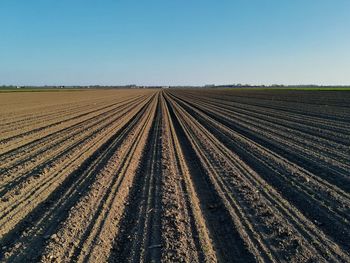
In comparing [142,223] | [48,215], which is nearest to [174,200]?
[142,223]

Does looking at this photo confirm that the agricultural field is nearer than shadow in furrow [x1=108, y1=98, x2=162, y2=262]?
Answer: No

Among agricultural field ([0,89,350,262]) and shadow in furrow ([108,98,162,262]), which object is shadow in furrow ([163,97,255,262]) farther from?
shadow in furrow ([108,98,162,262])

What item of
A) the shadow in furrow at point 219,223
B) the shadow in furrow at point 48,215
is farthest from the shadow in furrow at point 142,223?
the shadow in furrow at point 48,215

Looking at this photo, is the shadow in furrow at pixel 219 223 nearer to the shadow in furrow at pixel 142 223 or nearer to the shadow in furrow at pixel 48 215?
the shadow in furrow at pixel 142 223

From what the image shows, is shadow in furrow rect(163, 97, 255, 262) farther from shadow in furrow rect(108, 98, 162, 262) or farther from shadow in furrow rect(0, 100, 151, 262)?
shadow in furrow rect(0, 100, 151, 262)

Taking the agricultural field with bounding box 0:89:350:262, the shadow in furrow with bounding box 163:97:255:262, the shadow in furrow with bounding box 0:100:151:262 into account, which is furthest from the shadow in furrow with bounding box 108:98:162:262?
the shadow in furrow with bounding box 0:100:151:262

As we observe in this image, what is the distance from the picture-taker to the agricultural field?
17.6 ft

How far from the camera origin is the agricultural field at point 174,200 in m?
5.35

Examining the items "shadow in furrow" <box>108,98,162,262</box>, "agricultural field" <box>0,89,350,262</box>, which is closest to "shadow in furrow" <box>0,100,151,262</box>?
"agricultural field" <box>0,89,350,262</box>

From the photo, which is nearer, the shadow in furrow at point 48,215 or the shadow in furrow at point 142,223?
the shadow in furrow at point 142,223

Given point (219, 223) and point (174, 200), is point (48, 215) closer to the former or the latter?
point (174, 200)

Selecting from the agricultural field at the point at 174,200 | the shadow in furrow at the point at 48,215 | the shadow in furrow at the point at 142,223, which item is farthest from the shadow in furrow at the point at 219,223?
the shadow in furrow at the point at 48,215

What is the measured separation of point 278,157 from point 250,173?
2.31 metres

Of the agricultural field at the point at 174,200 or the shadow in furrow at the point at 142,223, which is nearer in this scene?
the shadow in furrow at the point at 142,223
